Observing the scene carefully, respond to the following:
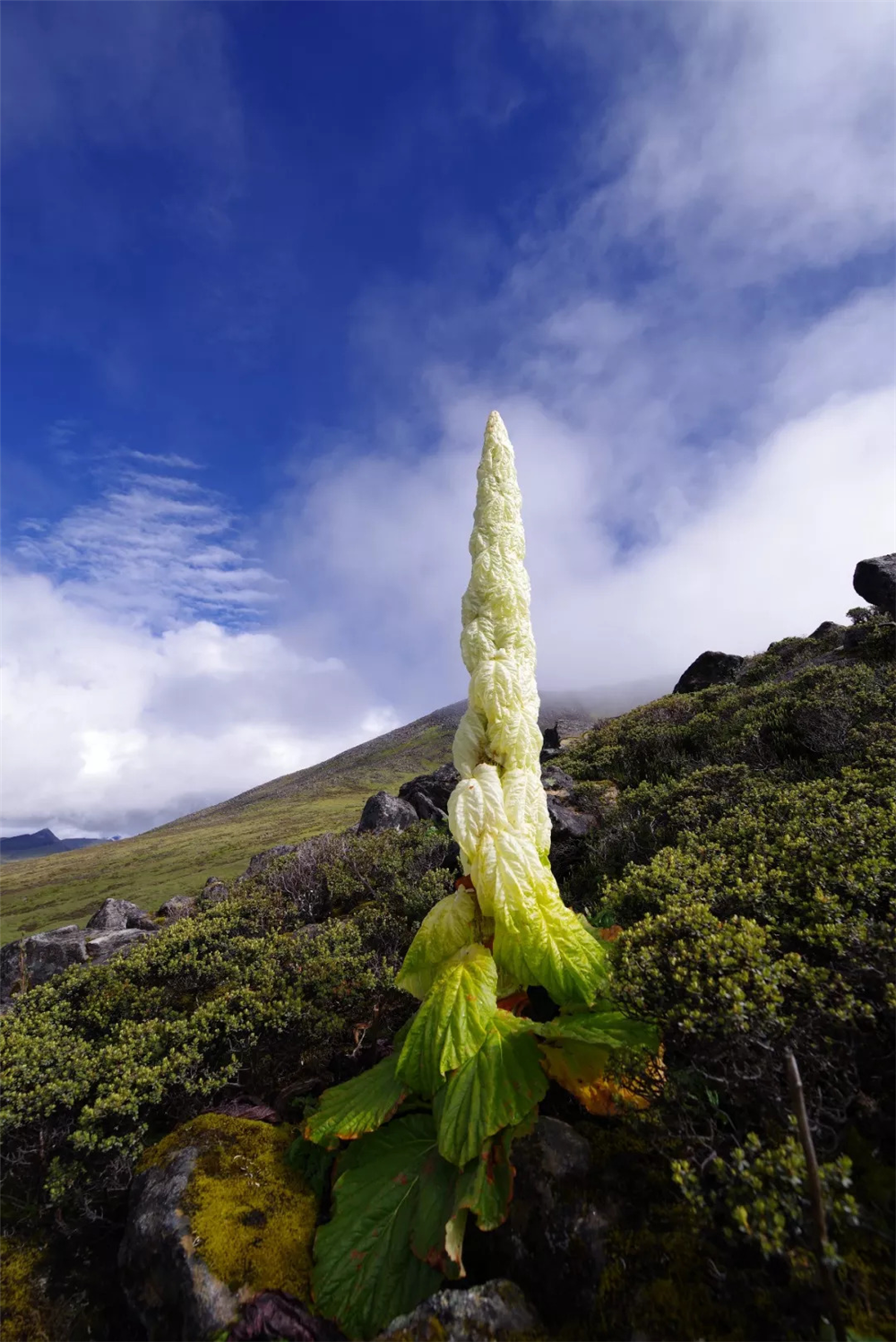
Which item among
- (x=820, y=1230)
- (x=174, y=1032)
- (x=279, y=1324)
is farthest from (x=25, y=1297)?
(x=820, y=1230)

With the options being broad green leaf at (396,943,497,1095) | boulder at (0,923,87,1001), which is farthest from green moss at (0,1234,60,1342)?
boulder at (0,923,87,1001)

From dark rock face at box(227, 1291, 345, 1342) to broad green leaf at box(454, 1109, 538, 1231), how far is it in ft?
4.05

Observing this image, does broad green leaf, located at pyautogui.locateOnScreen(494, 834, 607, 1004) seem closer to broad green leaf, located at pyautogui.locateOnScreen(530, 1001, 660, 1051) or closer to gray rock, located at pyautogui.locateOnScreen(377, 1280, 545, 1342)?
broad green leaf, located at pyautogui.locateOnScreen(530, 1001, 660, 1051)

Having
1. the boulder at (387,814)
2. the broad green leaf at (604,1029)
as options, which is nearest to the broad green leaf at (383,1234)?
the broad green leaf at (604,1029)

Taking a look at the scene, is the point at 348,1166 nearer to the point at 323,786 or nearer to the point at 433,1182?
the point at 433,1182

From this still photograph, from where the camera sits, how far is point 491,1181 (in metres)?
3.67

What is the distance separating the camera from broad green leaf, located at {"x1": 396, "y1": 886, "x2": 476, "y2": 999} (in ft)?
16.2

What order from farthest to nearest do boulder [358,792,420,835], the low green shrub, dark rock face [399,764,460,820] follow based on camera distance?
dark rock face [399,764,460,820]
boulder [358,792,420,835]
the low green shrub

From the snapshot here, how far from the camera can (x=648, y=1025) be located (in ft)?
13.2

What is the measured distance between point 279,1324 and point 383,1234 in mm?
773

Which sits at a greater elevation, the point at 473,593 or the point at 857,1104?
the point at 473,593

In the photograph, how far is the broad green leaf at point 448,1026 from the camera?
4.06 m

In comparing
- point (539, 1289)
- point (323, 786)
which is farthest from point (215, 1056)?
point (323, 786)

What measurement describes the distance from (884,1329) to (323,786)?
109965 mm
